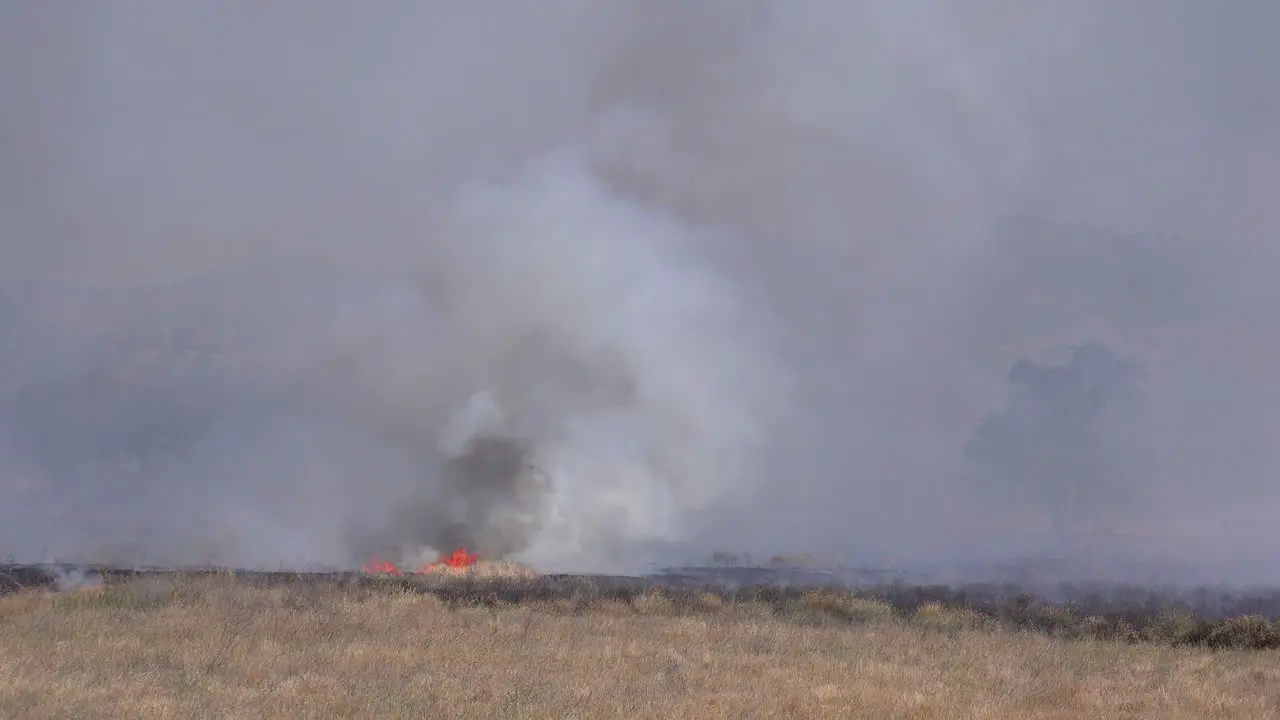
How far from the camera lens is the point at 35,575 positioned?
1818 inches

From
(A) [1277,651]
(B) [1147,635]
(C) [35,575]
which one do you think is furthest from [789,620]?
(C) [35,575]

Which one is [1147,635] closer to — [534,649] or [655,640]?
[655,640]

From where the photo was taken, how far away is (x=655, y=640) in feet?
90.0

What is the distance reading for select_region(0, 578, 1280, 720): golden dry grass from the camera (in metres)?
17.1

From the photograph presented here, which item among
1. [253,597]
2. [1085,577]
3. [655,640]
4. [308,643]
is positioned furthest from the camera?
[1085,577]

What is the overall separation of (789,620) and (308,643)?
Answer: 17.5m

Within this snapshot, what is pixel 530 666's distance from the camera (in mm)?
21844

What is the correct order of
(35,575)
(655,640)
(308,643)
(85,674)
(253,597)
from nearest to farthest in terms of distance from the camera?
(85,674) < (308,643) < (655,640) < (253,597) < (35,575)

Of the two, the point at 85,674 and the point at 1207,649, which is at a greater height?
the point at 85,674

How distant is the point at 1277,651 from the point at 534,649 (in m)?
22.9

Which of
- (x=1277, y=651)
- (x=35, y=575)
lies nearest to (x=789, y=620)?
(x=1277, y=651)

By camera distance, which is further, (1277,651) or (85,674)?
(1277,651)

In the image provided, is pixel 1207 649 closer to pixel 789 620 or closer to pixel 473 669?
pixel 789 620

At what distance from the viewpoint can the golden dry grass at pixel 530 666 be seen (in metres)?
17.1
